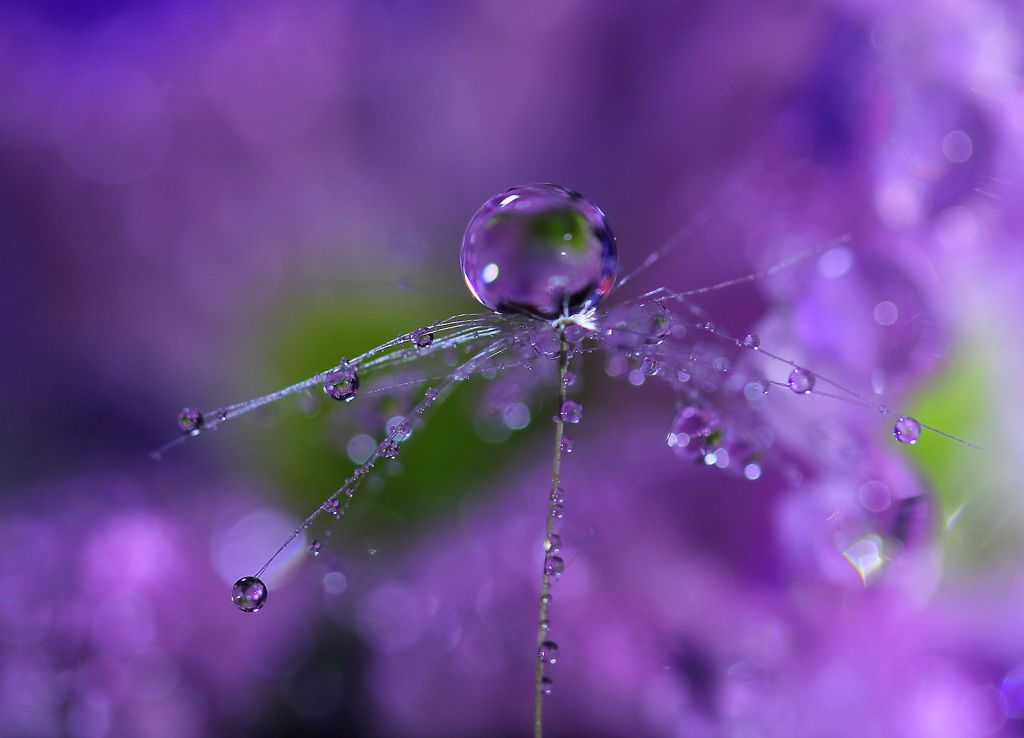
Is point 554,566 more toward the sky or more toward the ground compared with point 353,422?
more toward the ground

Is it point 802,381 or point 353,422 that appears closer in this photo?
point 802,381

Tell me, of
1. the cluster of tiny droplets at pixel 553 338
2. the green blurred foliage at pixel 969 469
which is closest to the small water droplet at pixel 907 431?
the cluster of tiny droplets at pixel 553 338

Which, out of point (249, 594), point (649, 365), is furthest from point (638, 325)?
point (249, 594)

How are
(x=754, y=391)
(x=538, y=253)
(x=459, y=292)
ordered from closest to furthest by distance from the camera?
(x=538, y=253)
(x=754, y=391)
(x=459, y=292)

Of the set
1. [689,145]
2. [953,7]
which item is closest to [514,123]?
[689,145]

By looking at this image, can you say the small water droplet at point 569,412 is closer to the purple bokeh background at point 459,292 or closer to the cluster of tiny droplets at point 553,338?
the cluster of tiny droplets at point 553,338

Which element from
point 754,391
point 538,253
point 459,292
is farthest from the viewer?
point 459,292

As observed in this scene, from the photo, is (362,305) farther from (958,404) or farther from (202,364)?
(958,404)

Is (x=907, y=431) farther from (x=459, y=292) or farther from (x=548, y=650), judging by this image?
(x=459, y=292)
